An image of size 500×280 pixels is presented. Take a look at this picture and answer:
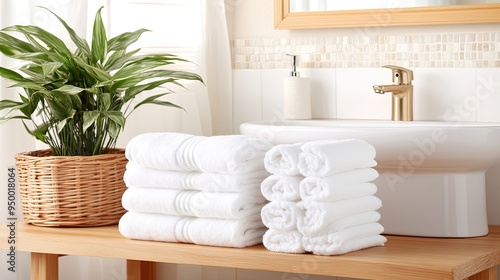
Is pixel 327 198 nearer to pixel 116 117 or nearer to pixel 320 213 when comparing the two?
pixel 320 213

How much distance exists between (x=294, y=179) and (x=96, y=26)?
72 centimetres

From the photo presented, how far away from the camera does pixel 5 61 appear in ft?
7.32

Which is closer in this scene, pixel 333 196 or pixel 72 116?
pixel 333 196

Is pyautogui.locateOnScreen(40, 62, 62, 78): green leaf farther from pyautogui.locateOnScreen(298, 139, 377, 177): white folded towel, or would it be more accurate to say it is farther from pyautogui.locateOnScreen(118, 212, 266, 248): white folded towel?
pyautogui.locateOnScreen(298, 139, 377, 177): white folded towel

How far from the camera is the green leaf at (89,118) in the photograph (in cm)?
215

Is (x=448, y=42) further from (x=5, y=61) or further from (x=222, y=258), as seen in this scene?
(x=5, y=61)

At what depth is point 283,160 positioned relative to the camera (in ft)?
6.17

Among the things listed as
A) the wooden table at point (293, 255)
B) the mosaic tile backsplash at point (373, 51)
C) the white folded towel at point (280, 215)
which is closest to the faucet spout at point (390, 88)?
the mosaic tile backsplash at point (373, 51)

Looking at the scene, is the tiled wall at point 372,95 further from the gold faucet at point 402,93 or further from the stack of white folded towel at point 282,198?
the stack of white folded towel at point 282,198

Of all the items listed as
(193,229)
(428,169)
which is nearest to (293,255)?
(193,229)

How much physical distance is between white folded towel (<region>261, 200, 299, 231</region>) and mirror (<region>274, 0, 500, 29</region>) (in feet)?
2.90

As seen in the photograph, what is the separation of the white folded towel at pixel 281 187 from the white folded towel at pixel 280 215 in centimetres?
1

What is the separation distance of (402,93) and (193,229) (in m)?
0.80

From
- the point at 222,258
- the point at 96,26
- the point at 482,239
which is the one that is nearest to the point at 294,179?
the point at 222,258
